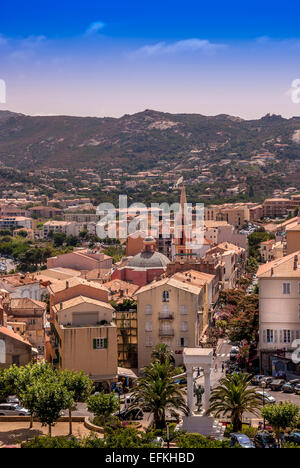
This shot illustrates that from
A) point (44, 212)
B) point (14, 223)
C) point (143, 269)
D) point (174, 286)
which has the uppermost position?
point (44, 212)

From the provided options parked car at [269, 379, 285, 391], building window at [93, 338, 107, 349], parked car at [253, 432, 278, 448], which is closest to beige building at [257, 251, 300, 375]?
parked car at [269, 379, 285, 391]

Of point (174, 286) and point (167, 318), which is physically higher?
point (174, 286)

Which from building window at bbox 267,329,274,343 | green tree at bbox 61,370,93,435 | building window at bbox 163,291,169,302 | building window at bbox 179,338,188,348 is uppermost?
building window at bbox 163,291,169,302

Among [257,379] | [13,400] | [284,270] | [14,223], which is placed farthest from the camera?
[14,223]

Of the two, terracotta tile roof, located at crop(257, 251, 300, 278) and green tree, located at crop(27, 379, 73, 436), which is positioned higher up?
terracotta tile roof, located at crop(257, 251, 300, 278)

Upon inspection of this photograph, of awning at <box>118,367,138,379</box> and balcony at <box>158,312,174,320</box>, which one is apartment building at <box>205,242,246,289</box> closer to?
balcony at <box>158,312,174,320</box>

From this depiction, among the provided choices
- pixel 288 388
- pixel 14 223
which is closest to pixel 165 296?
pixel 288 388

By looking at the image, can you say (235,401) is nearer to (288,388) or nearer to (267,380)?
(288,388)
